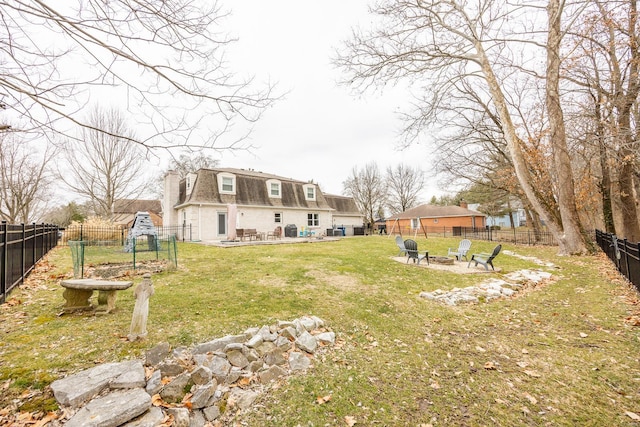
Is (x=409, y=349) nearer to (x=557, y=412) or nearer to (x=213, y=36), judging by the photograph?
(x=557, y=412)

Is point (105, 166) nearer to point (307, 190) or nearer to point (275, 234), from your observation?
point (275, 234)

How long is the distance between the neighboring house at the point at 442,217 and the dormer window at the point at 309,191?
1505cm

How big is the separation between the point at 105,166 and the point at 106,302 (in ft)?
71.7

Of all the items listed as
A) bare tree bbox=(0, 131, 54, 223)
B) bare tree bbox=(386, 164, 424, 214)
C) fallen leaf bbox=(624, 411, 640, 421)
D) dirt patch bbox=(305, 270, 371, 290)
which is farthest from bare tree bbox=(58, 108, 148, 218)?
bare tree bbox=(386, 164, 424, 214)

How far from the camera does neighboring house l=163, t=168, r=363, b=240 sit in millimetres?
19203

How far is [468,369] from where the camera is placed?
3359mm

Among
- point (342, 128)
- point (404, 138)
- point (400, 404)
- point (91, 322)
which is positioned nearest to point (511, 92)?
point (404, 138)

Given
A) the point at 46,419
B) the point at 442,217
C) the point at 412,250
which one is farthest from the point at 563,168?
the point at 442,217

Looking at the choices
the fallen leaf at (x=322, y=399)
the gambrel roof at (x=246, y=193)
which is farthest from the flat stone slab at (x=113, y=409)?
the gambrel roof at (x=246, y=193)

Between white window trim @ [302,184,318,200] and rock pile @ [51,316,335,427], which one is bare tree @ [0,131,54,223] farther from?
rock pile @ [51,316,335,427]

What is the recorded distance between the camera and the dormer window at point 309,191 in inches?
1029

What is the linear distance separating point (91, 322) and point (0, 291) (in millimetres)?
2432

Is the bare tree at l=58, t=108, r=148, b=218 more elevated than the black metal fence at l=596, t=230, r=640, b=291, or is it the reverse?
the bare tree at l=58, t=108, r=148, b=218

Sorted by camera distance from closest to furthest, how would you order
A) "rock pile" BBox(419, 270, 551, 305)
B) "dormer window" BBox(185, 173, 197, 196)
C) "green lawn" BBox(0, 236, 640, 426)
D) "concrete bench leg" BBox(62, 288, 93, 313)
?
"green lawn" BBox(0, 236, 640, 426), "concrete bench leg" BBox(62, 288, 93, 313), "rock pile" BBox(419, 270, 551, 305), "dormer window" BBox(185, 173, 197, 196)
